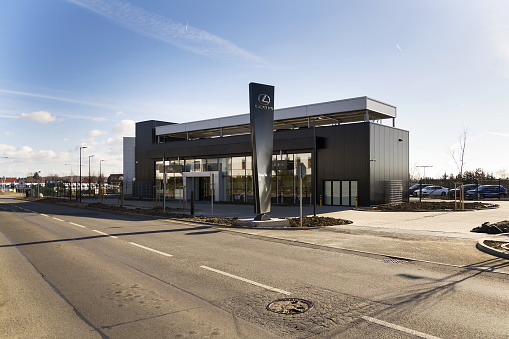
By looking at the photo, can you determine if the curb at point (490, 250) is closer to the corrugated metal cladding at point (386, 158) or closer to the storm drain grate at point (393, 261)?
the storm drain grate at point (393, 261)

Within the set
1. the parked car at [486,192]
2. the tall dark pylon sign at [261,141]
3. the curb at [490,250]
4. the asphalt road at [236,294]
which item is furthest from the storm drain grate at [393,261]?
the parked car at [486,192]

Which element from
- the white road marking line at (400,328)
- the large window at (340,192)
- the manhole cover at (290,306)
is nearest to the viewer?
the white road marking line at (400,328)

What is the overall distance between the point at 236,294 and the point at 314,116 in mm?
31652

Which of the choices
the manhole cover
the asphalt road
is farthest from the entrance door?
the manhole cover

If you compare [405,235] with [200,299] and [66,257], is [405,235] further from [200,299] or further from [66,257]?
[66,257]

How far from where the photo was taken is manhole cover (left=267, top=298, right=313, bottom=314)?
6.05 m

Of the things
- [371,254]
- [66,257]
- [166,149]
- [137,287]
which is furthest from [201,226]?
[166,149]

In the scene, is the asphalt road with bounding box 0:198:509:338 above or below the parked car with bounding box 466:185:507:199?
below

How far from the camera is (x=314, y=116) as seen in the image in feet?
121

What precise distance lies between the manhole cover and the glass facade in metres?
21.6

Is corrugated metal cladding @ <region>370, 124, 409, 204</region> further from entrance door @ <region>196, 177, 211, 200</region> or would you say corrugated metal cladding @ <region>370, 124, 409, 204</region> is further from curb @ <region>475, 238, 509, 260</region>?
entrance door @ <region>196, 177, 211, 200</region>

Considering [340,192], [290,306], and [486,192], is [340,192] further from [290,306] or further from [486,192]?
[290,306]

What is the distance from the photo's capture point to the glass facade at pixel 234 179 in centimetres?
3441

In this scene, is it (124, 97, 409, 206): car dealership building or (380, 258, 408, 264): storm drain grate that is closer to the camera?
(380, 258, 408, 264): storm drain grate
